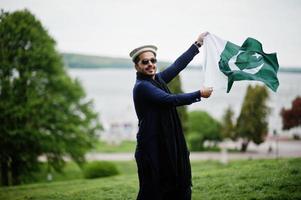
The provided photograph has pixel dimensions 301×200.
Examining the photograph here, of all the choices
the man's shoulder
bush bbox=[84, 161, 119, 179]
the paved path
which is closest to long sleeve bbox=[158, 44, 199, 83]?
the man's shoulder

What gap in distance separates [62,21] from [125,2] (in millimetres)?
4572

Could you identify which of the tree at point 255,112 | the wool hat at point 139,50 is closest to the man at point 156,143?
the wool hat at point 139,50

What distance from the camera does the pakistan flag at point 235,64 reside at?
5.79m

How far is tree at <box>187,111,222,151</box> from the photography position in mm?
38438

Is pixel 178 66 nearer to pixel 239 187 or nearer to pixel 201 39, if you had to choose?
pixel 201 39

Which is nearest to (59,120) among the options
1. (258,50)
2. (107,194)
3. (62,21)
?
(62,21)

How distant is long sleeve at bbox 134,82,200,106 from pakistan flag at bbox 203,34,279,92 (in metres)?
1.17

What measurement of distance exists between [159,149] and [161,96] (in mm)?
661

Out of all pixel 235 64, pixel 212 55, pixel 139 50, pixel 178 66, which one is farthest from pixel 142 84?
pixel 235 64

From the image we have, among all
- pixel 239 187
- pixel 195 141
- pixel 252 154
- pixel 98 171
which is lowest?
pixel 252 154

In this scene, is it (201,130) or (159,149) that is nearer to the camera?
(159,149)

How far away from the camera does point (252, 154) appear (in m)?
33.6

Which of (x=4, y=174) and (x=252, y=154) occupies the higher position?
(x=252, y=154)

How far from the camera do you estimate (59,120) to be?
23453 mm
